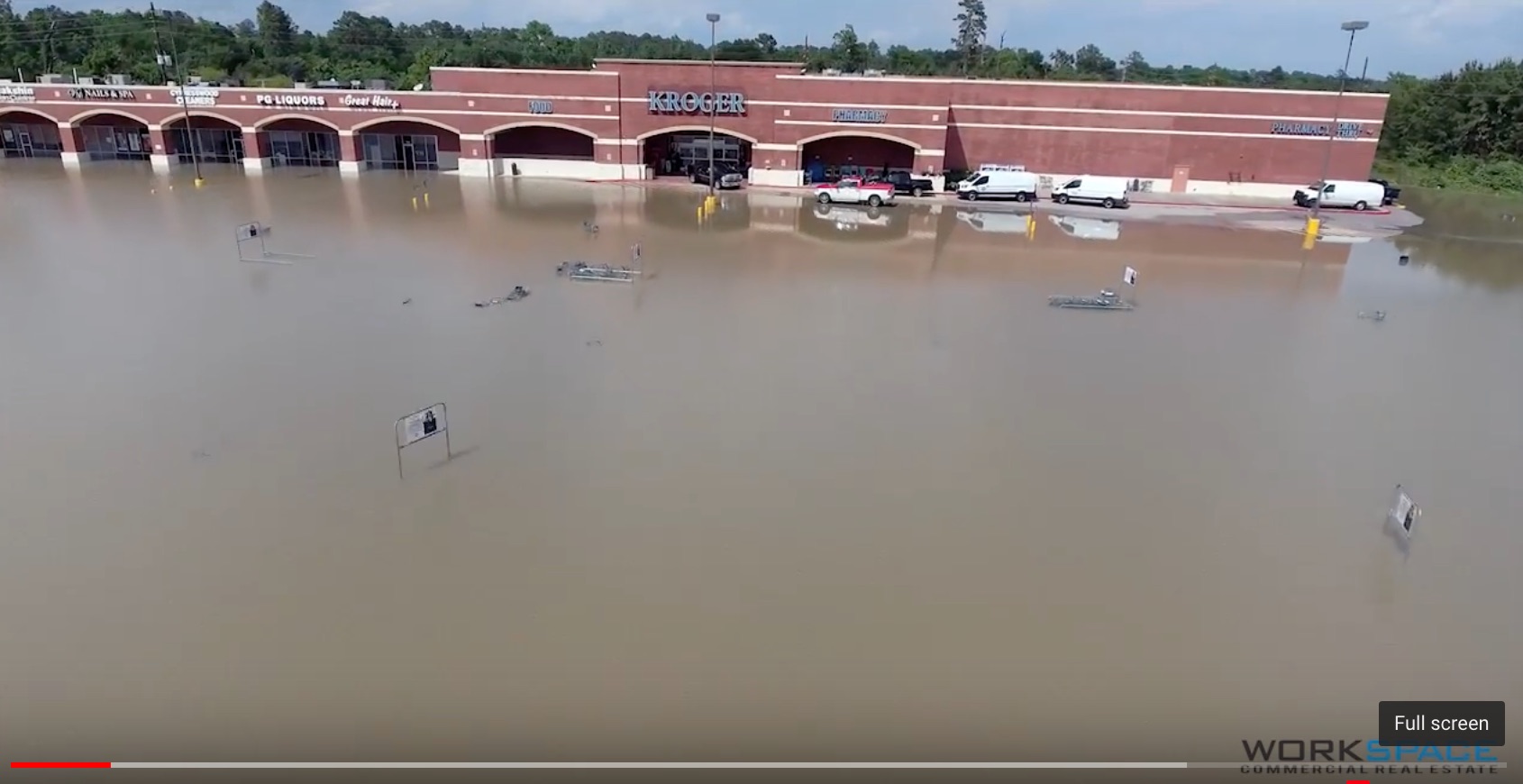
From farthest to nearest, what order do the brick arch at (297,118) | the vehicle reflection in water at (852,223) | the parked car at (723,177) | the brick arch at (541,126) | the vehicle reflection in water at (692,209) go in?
the brick arch at (297,118) → the brick arch at (541,126) → the parked car at (723,177) → the vehicle reflection in water at (692,209) → the vehicle reflection in water at (852,223)

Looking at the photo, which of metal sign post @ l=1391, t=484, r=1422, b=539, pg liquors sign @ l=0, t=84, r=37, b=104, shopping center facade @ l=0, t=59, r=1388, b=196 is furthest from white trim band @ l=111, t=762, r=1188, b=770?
pg liquors sign @ l=0, t=84, r=37, b=104

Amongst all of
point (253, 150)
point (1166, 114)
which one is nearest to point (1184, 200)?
point (1166, 114)

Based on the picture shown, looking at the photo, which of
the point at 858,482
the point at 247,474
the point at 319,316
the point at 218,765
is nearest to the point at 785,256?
the point at 319,316

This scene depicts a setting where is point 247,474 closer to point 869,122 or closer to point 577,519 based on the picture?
point 577,519

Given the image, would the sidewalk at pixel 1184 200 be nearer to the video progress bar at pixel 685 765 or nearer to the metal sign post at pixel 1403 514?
the metal sign post at pixel 1403 514

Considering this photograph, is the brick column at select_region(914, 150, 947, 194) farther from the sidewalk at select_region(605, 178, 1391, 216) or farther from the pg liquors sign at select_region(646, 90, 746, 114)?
the pg liquors sign at select_region(646, 90, 746, 114)

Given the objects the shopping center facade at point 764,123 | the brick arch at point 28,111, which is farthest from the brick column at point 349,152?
the brick arch at point 28,111
